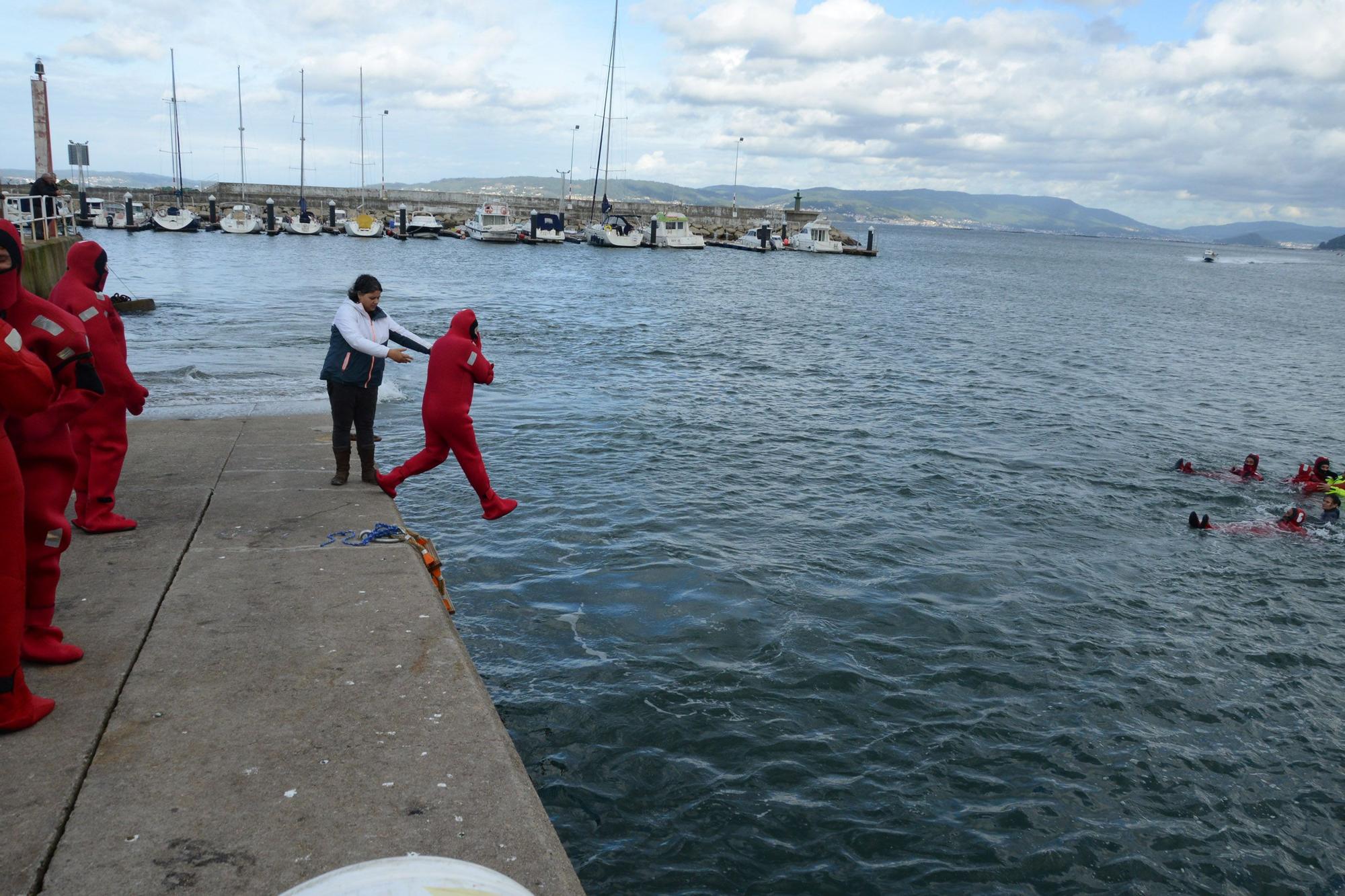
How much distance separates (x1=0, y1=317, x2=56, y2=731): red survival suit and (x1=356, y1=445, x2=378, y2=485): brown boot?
157 inches

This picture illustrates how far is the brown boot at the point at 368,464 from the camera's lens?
26.0 feet

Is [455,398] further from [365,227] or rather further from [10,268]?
[365,227]

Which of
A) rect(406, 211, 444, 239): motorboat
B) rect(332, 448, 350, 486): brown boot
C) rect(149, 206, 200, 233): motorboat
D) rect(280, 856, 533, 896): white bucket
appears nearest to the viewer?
rect(280, 856, 533, 896): white bucket

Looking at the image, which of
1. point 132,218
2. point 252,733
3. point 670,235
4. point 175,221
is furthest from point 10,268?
point 670,235

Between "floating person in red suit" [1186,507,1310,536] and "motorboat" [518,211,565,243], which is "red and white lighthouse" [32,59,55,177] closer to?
"floating person in red suit" [1186,507,1310,536]

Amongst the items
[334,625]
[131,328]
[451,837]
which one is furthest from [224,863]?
[131,328]

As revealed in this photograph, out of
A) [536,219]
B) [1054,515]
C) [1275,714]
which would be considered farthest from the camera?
[536,219]

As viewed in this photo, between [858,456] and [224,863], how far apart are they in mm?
12426

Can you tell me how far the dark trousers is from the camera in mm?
7500

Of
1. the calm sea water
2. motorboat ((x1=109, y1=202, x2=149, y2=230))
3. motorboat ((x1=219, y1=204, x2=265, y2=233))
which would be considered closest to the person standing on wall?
the calm sea water

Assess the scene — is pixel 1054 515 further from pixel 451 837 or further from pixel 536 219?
pixel 536 219

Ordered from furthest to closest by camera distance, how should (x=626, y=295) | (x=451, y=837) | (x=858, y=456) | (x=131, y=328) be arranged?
(x=626, y=295) → (x=131, y=328) → (x=858, y=456) → (x=451, y=837)

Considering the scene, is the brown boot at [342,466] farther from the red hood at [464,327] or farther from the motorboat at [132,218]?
the motorboat at [132,218]

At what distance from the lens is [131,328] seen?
23.7 metres
